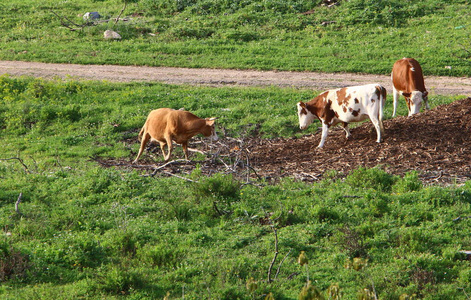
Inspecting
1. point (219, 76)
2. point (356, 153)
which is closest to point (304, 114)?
point (356, 153)

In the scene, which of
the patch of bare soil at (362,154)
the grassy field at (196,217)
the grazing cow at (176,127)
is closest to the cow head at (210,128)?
the grazing cow at (176,127)

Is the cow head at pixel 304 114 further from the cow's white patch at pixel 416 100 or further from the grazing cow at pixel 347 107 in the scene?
the cow's white patch at pixel 416 100

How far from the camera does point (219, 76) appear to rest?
23422 mm

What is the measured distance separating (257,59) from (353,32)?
17.3ft

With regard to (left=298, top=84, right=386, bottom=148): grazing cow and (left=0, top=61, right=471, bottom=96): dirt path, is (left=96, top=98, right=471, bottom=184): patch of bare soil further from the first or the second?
(left=0, top=61, right=471, bottom=96): dirt path

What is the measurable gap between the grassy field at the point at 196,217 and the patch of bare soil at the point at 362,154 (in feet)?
2.16

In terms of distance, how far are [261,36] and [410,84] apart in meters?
10.9

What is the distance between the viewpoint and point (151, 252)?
9805 mm

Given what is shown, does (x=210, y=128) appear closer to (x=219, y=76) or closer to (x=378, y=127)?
(x=378, y=127)

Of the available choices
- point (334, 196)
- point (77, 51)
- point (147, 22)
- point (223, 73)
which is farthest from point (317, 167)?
point (147, 22)

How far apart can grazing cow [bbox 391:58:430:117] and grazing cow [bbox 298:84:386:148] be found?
3088mm

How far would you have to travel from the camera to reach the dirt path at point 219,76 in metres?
21.8

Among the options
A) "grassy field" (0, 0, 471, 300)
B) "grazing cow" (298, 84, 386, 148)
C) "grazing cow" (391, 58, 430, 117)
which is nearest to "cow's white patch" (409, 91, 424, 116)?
"grazing cow" (391, 58, 430, 117)

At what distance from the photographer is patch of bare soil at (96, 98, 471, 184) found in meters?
13.1
